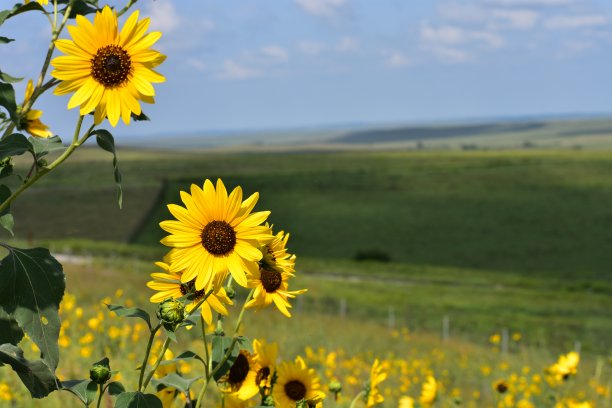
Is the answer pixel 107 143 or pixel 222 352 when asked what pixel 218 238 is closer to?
pixel 107 143

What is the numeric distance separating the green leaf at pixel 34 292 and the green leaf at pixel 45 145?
0.22 m

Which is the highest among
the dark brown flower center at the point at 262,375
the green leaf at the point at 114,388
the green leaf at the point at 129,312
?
the green leaf at the point at 129,312

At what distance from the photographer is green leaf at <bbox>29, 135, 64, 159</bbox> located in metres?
1.76

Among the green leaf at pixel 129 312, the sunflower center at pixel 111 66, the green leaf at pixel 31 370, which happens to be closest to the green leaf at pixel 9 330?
the green leaf at pixel 31 370

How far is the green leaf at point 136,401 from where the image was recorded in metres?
1.70

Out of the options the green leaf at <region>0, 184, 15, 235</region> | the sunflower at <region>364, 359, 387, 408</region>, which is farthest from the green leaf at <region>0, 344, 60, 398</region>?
the sunflower at <region>364, 359, 387, 408</region>

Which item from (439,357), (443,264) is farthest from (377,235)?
(439,357)

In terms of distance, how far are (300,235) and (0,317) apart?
55.1 m

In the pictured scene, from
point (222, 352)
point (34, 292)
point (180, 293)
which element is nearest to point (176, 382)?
point (222, 352)

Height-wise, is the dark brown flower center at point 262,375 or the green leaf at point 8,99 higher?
the green leaf at point 8,99

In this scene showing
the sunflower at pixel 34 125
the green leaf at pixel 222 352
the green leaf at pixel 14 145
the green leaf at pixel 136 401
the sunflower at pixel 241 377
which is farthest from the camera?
the sunflower at pixel 34 125

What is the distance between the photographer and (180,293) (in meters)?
1.91

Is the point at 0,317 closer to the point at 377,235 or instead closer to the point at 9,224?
the point at 9,224

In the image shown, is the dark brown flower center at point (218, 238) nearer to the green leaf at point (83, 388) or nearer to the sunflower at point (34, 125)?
the green leaf at point (83, 388)
